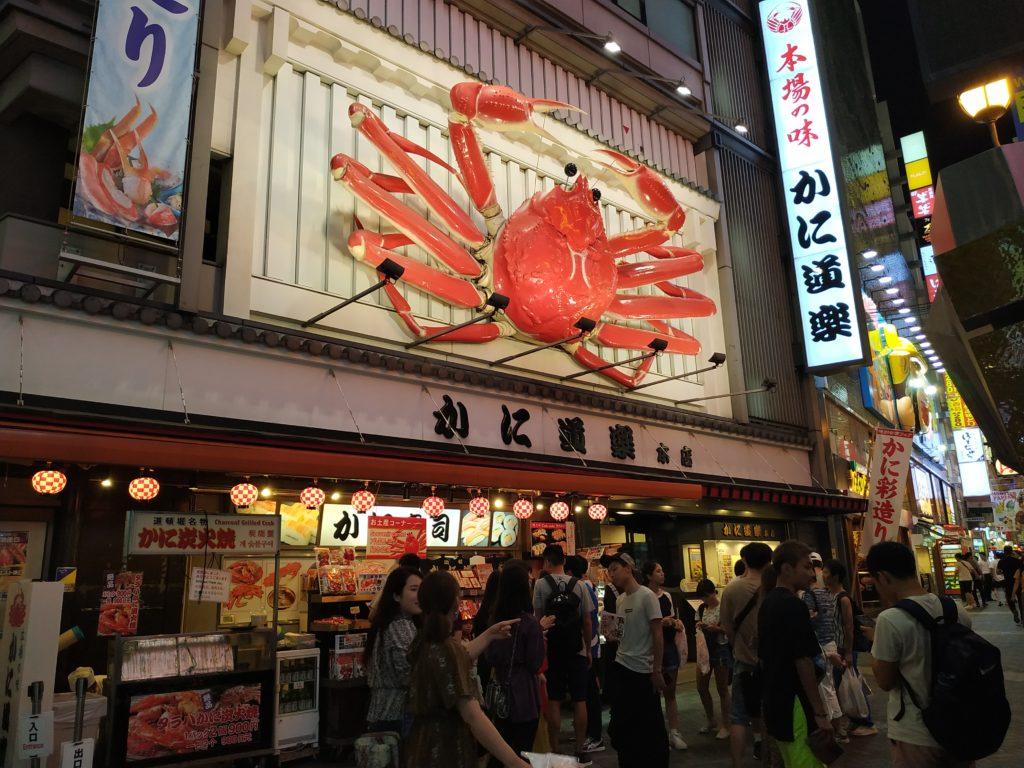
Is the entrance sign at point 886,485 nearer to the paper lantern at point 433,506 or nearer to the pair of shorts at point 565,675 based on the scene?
the pair of shorts at point 565,675

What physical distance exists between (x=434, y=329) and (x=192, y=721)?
5.22 meters

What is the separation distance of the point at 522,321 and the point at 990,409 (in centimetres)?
897

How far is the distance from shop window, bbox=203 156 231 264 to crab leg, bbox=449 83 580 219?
10.2ft

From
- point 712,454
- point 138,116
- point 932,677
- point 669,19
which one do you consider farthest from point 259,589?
point 669,19

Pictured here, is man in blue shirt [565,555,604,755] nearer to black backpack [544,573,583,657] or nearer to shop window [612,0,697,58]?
black backpack [544,573,583,657]

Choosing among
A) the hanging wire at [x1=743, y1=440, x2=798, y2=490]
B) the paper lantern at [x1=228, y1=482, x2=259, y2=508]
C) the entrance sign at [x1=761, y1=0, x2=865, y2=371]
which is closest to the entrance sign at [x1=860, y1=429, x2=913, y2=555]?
the hanging wire at [x1=743, y1=440, x2=798, y2=490]

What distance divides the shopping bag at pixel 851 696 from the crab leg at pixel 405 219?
6.59 m

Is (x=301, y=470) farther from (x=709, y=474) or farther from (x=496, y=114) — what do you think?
(x=709, y=474)

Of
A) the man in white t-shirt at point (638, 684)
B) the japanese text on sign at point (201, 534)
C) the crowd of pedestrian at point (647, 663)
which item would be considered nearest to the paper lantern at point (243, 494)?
the japanese text on sign at point (201, 534)

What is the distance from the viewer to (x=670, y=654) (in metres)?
7.63

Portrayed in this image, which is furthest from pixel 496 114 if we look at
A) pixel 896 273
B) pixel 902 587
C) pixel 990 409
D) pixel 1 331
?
pixel 896 273

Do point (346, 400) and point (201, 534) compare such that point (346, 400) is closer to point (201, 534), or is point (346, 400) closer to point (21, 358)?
point (201, 534)

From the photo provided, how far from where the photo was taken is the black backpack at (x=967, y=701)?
2990mm

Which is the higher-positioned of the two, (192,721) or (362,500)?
(362,500)
